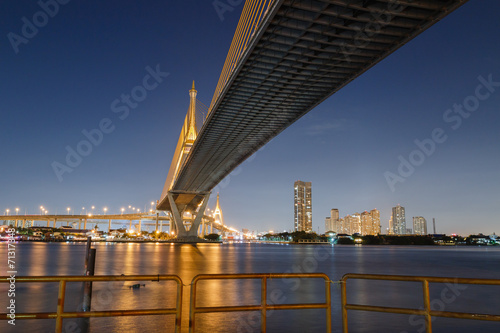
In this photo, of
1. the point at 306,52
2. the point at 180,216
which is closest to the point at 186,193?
the point at 180,216

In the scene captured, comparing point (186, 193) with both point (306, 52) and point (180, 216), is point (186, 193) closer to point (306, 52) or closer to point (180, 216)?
point (180, 216)

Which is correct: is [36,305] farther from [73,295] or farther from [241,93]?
[241,93]

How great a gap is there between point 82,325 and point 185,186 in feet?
205

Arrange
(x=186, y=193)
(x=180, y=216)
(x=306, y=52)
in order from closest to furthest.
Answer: (x=306, y=52), (x=186, y=193), (x=180, y=216)

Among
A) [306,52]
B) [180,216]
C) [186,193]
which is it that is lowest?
[180,216]

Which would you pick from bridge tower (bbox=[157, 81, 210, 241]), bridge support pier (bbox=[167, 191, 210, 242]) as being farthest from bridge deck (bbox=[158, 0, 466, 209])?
bridge support pier (bbox=[167, 191, 210, 242])

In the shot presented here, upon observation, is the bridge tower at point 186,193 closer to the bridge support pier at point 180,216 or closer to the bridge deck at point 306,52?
the bridge support pier at point 180,216

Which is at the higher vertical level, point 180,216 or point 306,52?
point 306,52

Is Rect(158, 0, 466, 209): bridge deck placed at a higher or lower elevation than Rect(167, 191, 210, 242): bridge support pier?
higher

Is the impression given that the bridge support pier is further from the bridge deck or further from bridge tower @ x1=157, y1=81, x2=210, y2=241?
the bridge deck

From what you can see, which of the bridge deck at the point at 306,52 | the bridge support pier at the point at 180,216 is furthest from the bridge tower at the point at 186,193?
the bridge deck at the point at 306,52

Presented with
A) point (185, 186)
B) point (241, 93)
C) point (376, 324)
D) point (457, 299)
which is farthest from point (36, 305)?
point (185, 186)

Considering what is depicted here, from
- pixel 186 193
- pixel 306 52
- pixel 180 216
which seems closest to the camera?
pixel 306 52

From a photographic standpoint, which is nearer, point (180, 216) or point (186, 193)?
point (186, 193)
